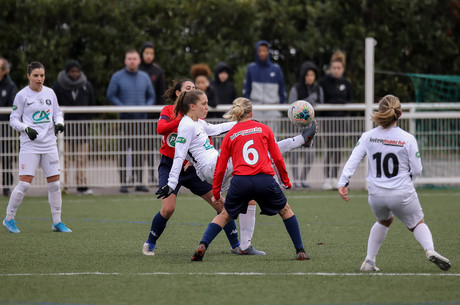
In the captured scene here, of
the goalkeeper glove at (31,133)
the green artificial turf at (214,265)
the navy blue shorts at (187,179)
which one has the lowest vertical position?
the green artificial turf at (214,265)

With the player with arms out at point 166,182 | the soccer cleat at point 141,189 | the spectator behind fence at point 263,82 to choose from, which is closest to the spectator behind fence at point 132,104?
the soccer cleat at point 141,189

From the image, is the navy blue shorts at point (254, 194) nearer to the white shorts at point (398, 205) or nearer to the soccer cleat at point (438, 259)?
the white shorts at point (398, 205)

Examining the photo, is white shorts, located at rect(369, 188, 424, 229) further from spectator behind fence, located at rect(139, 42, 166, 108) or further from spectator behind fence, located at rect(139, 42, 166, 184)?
spectator behind fence, located at rect(139, 42, 166, 108)

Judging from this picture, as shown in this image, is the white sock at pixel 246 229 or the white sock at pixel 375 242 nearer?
the white sock at pixel 375 242

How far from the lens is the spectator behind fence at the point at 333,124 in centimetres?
1510

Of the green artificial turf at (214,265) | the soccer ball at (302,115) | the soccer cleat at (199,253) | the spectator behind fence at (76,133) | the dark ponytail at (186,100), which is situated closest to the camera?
the green artificial turf at (214,265)

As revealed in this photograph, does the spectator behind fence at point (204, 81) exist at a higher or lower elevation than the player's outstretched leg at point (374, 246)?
higher

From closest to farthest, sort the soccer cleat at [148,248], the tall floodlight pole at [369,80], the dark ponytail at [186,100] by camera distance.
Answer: the dark ponytail at [186,100], the soccer cleat at [148,248], the tall floodlight pole at [369,80]

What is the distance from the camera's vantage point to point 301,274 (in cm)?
691

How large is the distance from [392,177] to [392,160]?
0.45ft

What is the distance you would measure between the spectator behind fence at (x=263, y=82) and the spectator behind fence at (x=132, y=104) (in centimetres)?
178

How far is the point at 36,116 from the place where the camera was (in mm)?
10055

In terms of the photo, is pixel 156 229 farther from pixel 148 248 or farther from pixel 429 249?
A: pixel 429 249

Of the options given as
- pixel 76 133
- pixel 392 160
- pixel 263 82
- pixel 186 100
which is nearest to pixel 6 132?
pixel 76 133
